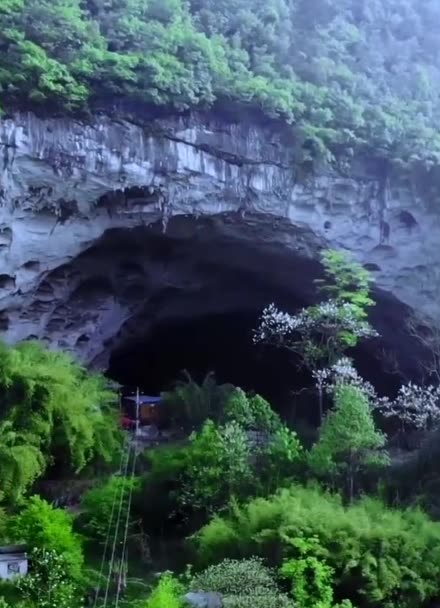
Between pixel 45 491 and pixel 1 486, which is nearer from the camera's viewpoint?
pixel 1 486

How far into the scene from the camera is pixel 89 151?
1370cm

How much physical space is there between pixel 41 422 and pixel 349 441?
13.8 ft

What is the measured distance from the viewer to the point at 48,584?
927 cm

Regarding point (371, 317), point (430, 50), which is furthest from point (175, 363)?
point (430, 50)

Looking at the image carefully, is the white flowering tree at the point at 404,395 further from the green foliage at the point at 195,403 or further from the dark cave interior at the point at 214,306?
the dark cave interior at the point at 214,306

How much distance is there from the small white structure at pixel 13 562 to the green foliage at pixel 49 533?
142 millimetres

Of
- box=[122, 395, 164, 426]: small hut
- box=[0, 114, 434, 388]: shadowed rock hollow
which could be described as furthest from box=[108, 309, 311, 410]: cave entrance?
box=[122, 395, 164, 426]: small hut

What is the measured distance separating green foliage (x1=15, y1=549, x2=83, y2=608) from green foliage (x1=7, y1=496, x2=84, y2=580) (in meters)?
0.06

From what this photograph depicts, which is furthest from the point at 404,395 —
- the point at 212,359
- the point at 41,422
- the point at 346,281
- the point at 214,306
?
the point at 212,359

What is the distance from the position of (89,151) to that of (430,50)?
338 inches

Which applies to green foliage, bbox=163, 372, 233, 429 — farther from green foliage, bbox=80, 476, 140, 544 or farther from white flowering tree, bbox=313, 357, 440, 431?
green foliage, bbox=80, 476, 140, 544

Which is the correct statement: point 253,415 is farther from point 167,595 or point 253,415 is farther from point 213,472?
point 167,595

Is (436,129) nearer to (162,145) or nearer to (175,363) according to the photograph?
(162,145)

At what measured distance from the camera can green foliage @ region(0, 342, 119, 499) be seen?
35.3 ft
